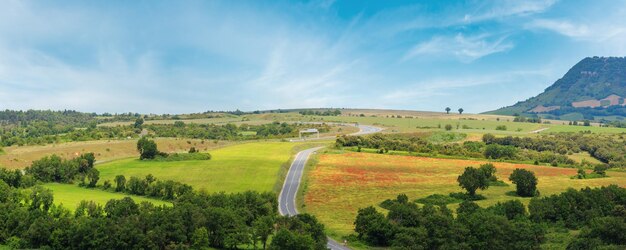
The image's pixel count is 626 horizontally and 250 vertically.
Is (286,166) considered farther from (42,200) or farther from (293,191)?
(42,200)

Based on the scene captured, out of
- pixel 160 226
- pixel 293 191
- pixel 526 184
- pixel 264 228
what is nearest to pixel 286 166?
pixel 293 191

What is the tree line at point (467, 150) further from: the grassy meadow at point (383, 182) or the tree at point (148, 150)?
the tree at point (148, 150)

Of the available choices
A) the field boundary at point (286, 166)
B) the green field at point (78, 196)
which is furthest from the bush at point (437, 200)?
the green field at point (78, 196)

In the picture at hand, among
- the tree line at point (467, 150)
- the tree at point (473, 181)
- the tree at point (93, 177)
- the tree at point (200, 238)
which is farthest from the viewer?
the tree line at point (467, 150)

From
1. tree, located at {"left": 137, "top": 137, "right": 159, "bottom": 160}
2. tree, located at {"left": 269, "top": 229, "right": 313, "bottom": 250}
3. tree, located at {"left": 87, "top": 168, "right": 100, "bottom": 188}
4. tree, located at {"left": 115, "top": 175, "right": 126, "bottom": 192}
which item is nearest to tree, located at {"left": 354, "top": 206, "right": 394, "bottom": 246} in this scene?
tree, located at {"left": 269, "top": 229, "right": 313, "bottom": 250}

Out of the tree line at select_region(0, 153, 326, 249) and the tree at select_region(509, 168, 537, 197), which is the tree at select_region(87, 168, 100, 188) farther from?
the tree at select_region(509, 168, 537, 197)
